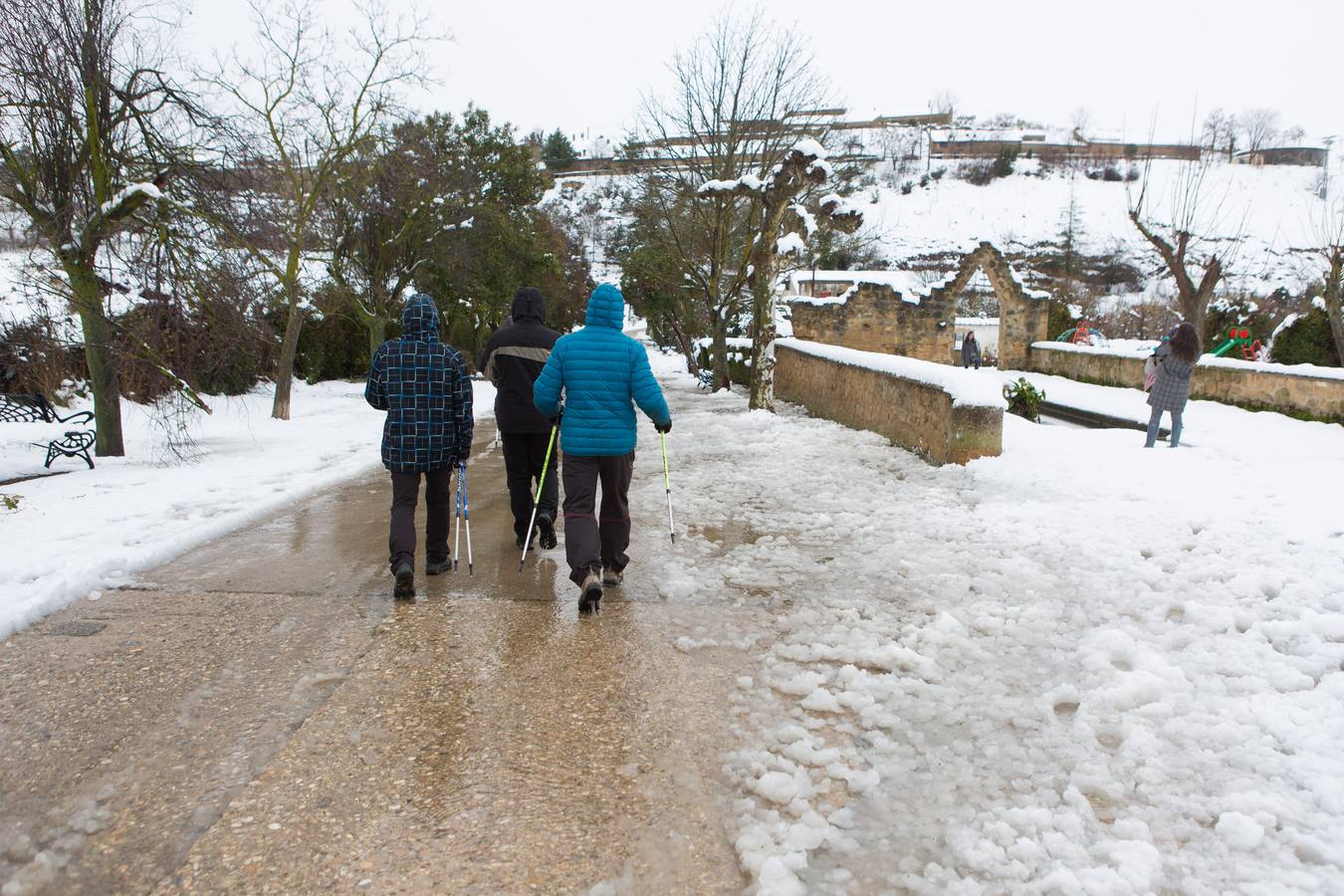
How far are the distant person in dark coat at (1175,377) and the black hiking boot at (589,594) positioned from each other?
7.29m

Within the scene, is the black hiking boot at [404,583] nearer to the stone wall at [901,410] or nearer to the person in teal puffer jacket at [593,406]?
the person in teal puffer jacket at [593,406]

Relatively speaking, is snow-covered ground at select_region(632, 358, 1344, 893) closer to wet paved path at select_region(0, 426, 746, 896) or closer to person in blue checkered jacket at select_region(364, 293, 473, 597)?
wet paved path at select_region(0, 426, 746, 896)

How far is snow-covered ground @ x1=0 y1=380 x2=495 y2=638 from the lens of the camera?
16.2 feet

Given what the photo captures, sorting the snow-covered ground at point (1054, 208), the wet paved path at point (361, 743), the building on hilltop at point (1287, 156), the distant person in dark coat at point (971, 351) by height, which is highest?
the building on hilltop at point (1287, 156)

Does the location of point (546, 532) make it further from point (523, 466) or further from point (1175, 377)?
point (1175, 377)

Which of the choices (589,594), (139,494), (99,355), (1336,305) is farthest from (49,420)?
(1336,305)

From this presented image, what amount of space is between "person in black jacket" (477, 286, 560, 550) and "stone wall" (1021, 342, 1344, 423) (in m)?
10.9

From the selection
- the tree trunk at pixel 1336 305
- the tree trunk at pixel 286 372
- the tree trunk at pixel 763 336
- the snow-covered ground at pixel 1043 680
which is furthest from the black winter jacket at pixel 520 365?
the tree trunk at pixel 1336 305

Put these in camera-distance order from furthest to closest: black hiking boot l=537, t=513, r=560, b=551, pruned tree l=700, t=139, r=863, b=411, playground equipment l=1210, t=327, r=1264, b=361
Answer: playground equipment l=1210, t=327, r=1264, b=361 → pruned tree l=700, t=139, r=863, b=411 → black hiking boot l=537, t=513, r=560, b=551

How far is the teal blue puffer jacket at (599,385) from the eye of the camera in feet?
15.4

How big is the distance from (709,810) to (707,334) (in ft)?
88.1

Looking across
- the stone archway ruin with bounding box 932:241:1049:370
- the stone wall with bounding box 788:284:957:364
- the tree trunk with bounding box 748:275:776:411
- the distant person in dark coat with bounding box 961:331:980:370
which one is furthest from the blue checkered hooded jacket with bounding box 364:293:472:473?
the stone archway ruin with bounding box 932:241:1049:370

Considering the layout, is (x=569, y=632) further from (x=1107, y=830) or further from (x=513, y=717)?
(x=1107, y=830)

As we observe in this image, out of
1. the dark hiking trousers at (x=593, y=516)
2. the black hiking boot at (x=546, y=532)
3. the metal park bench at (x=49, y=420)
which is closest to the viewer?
the dark hiking trousers at (x=593, y=516)
